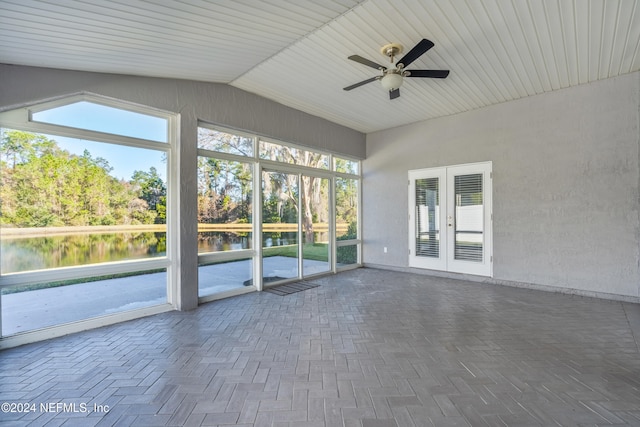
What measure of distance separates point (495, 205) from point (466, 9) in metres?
3.60

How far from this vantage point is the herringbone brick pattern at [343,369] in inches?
77.2

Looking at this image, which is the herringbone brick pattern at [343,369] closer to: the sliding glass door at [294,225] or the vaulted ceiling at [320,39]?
the sliding glass door at [294,225]

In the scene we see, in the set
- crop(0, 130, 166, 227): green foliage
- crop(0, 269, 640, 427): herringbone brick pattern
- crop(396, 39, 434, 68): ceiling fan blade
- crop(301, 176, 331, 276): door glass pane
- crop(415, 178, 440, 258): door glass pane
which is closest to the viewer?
crop(0, 269, 640, 427): herringbone brick pattern

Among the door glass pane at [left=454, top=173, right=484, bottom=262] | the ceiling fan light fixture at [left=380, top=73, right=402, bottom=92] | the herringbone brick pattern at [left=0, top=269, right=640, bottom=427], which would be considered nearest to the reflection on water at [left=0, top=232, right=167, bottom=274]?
the herringbone brick pattern at [left=0, top=269, right=640, bottom=427]

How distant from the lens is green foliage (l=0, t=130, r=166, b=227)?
3086 millimetres

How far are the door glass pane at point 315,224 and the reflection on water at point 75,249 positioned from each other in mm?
2684

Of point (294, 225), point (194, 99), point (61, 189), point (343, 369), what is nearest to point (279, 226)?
point (294, 225)

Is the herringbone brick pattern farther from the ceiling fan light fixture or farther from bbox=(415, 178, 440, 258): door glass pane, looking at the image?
the ceiling fan light fixture

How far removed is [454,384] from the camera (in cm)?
229

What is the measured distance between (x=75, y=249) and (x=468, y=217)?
6161mm

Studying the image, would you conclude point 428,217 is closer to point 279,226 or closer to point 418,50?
point 279,226

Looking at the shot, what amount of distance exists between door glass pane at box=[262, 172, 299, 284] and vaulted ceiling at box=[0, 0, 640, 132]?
5.50 feet

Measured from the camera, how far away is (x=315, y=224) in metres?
6.27

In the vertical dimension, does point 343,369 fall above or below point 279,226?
below
